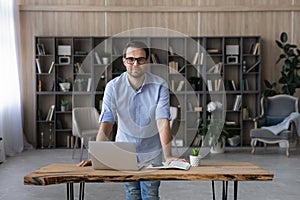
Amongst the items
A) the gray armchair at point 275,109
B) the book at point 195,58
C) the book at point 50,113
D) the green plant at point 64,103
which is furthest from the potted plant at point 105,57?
the gray armchair at point 275,109

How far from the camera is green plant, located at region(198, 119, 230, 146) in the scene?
8.66 metres

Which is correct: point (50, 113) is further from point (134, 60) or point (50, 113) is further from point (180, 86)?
point (134, 60)

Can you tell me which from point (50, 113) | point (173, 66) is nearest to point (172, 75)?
point (173, 66)

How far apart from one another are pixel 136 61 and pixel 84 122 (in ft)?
18.9

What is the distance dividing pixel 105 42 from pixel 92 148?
6962mm

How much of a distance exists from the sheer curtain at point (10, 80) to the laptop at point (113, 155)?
18.8ft

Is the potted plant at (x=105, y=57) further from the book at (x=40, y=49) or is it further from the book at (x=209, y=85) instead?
the book at (x=209, y=85)

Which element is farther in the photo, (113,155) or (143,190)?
(143,190)

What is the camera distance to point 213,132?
8789 millimetres

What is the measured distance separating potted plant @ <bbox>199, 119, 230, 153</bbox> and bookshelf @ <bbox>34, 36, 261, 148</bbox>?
0.91 metres

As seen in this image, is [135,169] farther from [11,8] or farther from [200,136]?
[11,8]

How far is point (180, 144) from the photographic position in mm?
9562

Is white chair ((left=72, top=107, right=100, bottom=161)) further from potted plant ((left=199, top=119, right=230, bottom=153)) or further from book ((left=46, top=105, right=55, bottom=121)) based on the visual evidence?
potted plant ((left=199, top=119, right=230, bottom=153))

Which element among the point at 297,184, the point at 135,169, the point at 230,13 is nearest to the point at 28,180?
the point at 135,169
